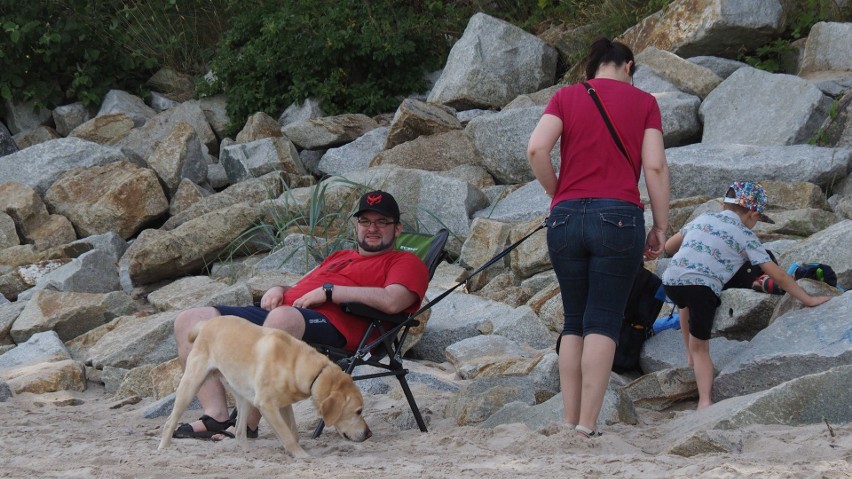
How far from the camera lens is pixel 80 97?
46.2 ft

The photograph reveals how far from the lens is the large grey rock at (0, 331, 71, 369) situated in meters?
7.20

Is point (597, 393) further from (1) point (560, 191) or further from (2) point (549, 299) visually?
(2) point (549, 299)

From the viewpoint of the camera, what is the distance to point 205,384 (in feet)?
15.5

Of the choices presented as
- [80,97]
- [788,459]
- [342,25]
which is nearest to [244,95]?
[342,25]

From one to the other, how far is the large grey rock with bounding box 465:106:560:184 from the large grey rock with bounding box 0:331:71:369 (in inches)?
160

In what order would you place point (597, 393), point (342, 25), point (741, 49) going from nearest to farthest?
1. point (597, 393)
2. point (741, 49)
3. point (342, 25)

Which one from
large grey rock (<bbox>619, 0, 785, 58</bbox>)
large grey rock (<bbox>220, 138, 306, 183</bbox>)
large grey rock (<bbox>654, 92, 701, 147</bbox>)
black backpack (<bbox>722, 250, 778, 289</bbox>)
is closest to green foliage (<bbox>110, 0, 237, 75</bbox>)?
large grey rock (<bbox>220, 138, 306, 183</bbox>)

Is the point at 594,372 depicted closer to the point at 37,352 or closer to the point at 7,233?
the point at 37,352

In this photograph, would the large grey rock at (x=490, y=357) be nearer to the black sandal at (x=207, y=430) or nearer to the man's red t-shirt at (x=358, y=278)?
the man's red t-shirt at (x=358, y=278)

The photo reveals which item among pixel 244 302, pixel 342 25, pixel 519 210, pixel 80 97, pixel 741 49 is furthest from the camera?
pixel 80 97

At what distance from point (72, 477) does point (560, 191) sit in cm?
209

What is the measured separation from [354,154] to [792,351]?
6.95 meters

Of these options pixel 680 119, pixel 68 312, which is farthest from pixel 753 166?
pixel 68 312

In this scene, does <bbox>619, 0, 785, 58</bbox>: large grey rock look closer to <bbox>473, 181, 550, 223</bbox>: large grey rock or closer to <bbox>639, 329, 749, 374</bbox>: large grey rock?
<bbox>473, 181, 550, 223</bbox>: large grey rock
